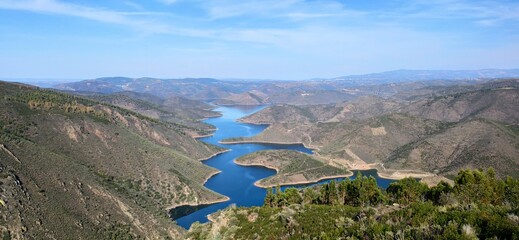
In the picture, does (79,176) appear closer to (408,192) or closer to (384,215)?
(408,192)

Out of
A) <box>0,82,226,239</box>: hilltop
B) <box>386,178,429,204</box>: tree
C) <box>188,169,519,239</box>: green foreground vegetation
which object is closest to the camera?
<box>188,169,519,239</box>: green foreground vegetation

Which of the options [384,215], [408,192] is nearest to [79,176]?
[408,192]

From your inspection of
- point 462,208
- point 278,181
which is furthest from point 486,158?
point 462,208

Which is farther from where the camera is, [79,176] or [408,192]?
[79,176]

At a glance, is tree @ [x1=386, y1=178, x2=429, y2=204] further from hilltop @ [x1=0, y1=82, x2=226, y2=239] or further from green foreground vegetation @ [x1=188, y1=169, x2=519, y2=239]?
hilltop @ [x1=0, y1=82, x2=226, y2=239]

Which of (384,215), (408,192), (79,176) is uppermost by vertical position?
(384,215)

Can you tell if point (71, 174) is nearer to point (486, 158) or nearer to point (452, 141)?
point (486, 158)

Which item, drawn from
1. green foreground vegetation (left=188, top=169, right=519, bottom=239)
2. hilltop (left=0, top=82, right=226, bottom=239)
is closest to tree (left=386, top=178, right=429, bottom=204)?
green foreground vegetation (left=188, top=169, right=519, bottom=239)

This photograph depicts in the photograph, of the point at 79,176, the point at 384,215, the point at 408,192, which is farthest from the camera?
the point at 79,176
